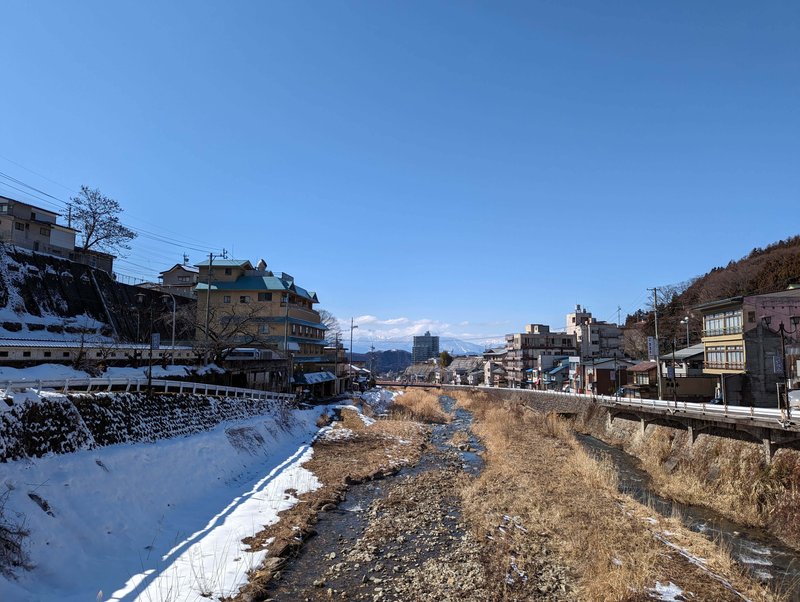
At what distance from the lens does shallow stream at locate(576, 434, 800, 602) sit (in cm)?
1240

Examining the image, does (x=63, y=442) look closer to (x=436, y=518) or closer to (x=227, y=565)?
(x=227, y=565)

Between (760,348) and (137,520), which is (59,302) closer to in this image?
(137,520)

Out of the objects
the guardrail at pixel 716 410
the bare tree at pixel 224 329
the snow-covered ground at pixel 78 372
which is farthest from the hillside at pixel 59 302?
the guardrail at pixel 716 410

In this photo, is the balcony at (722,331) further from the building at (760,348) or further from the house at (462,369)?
the house at (462,369)

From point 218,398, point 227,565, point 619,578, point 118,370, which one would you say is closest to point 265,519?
point 227,565

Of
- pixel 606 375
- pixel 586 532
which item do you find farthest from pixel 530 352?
pixel 586 532

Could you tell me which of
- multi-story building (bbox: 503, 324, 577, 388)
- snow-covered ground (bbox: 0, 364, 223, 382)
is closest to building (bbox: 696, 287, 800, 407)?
snow-covered ground (bbox: 0, 364, 223, 382)

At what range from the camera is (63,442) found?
13.5 meters

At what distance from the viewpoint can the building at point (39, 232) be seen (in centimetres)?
4566

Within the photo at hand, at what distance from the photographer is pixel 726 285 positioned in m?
70.6

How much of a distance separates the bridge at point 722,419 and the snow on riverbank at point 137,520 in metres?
20.1

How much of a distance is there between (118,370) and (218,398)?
20.1ft

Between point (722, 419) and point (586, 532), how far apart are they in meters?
12.2

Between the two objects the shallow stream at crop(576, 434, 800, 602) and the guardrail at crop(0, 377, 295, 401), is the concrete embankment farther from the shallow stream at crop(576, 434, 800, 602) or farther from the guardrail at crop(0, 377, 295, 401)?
the guardrail at crop(0, 377, 295, 401)
